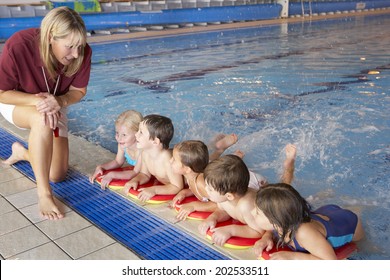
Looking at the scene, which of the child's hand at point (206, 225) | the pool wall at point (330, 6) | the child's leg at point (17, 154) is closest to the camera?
the child's hand at point (206, 225)

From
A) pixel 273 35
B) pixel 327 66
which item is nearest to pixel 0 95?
pixel 327 66

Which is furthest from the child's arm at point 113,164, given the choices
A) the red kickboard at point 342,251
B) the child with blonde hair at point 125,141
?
the red kickboard at point 342,251

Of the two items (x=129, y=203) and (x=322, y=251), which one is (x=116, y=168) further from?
(x=322, y=251)

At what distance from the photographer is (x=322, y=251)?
1950 mm

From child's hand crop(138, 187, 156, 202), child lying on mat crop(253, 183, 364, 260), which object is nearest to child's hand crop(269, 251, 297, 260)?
child lying on mat crop(253, 183, 364, 260)

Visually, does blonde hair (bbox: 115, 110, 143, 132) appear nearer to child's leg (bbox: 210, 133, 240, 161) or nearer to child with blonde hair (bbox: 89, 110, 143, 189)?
child with blonde hair (bbox: 89, 110, 143, 189)

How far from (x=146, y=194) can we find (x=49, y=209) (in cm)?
60

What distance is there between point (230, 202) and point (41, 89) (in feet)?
4.71

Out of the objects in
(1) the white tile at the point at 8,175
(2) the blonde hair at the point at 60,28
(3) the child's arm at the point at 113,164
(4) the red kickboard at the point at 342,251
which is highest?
(2) the blonde hair at the point at 60,28

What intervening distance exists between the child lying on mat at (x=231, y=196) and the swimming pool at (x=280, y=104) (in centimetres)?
68

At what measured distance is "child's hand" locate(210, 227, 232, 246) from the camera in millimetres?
2201

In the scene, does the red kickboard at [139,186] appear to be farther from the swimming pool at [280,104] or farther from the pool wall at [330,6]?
the pool wall at [330,6]

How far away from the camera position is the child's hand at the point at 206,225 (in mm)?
2321

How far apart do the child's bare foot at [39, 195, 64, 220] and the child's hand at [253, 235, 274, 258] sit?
3.93 feet
